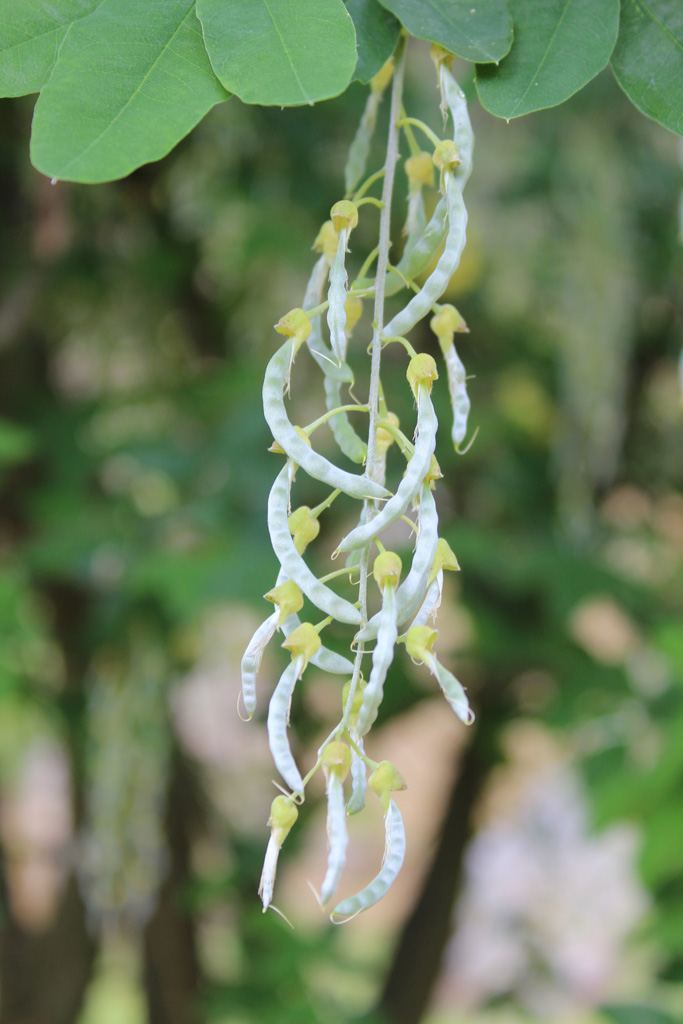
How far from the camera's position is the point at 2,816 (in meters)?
2.63

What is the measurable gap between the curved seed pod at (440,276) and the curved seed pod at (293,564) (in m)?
0.10

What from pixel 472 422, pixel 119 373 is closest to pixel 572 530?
pixel 472 422

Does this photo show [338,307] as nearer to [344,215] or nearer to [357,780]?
[344,215]

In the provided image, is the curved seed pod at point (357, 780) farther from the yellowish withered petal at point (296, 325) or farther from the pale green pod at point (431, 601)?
the yellowish withered petal at point (296, 325)

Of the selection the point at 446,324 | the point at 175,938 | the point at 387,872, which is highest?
the point at 446,324

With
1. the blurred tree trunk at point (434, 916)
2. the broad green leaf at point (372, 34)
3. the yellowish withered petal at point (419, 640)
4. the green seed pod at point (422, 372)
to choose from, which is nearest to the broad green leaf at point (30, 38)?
the broad green leaf at point (372, 34)

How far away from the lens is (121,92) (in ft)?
1.74

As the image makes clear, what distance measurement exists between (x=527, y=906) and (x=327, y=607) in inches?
102

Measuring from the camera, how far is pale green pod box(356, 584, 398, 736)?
0.42 m

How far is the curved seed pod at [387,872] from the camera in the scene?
0.43 metres

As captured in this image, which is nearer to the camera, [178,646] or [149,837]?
[149,837]

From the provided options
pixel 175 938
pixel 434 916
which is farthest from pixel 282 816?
pixel 434 916

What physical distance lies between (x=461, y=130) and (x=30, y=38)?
10.1 inches

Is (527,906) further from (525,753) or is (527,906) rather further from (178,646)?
(178,646)
